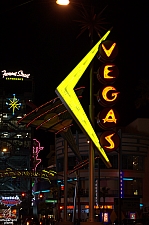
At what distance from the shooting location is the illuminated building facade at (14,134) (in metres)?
135

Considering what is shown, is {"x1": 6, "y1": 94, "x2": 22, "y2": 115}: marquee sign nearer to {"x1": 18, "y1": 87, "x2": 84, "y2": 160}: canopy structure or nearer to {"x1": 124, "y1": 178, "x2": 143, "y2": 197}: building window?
{"x1": 124, "y1": 178, "x2": 143, "y2": 197}: building window

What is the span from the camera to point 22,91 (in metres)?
150

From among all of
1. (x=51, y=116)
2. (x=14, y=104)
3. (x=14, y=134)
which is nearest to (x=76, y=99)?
(x=51, y=116)

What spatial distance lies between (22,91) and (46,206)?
41.9 m

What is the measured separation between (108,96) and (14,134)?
11666 centimetres

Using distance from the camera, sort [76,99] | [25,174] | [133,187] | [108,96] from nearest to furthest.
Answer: [76,99] → [108,96] → [25,174] → [133,187]

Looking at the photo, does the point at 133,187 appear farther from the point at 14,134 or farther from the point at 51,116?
the point at 51,116

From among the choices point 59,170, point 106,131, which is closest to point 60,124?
point 106,131

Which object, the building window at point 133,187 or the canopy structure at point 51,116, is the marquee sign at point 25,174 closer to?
the canopy structure at point 51,116

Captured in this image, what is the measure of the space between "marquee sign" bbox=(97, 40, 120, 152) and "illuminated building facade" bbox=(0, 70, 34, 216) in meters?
107

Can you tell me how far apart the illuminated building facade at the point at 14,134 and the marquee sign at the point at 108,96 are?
10742cm

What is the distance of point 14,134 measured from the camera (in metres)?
142

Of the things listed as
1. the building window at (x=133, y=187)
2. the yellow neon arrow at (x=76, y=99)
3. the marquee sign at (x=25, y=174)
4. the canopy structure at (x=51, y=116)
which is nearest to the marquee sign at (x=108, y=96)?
the yellow neon arrow at (x=76, y=99)

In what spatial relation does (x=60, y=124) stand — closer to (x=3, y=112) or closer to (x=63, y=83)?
(x=63, y=83)
